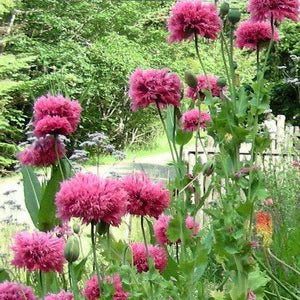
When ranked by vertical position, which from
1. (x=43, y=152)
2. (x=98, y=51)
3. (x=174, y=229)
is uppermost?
(x=98, y=51)

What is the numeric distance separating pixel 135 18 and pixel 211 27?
1167 centimetres

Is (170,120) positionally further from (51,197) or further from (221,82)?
(51,197)

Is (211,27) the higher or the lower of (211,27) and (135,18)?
the lower

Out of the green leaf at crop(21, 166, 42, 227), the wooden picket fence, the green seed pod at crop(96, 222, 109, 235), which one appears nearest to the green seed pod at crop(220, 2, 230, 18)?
the green seed pod at crop(96, 222, 109, 235)

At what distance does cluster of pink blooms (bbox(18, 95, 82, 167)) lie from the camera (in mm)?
1119

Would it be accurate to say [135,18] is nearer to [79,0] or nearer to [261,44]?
[79,0]

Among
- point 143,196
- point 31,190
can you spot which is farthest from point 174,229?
point 31,190

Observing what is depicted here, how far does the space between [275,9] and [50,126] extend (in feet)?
1.49

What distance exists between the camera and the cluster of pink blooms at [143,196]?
3.20 ft

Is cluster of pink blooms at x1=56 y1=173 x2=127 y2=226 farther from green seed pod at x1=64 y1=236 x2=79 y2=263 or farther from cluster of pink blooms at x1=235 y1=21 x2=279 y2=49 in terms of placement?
cluster of pink blooms at x1=235 y1=21 x2=279 y2=49

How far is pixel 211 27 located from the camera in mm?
1113

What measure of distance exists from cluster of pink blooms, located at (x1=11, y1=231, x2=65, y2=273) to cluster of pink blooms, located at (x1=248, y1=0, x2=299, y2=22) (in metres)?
0.54

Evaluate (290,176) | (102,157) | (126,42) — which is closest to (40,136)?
(290,176)

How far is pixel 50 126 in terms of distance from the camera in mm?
1115
